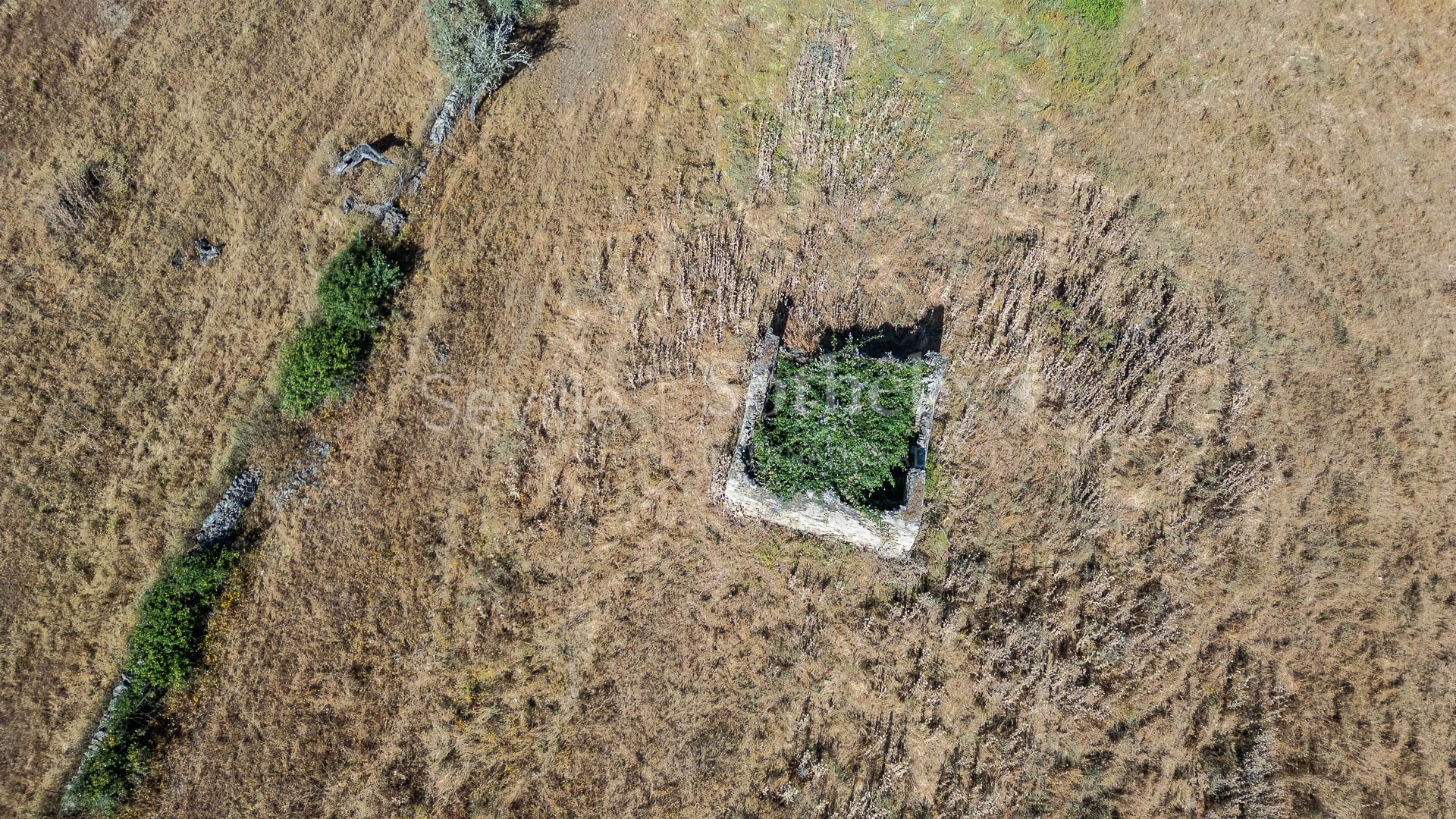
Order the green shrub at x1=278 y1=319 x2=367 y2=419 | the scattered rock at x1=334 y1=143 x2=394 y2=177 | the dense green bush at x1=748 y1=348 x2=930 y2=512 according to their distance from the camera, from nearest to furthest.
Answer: the dense green bush at x1=748 y1=348 x2=930 y2=512 < the green shrub at x1=278 y1=319 x2=367 y2=419 < the scattered rock at x1=334 y1=143 x2=394 y2=177

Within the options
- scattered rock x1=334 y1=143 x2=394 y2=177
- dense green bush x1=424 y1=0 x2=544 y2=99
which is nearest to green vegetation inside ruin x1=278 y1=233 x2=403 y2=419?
scattered rock x1=334 y1=143 x2=394 y2=177

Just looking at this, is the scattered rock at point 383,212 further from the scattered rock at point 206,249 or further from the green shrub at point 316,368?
the scattered rock at point 206,249

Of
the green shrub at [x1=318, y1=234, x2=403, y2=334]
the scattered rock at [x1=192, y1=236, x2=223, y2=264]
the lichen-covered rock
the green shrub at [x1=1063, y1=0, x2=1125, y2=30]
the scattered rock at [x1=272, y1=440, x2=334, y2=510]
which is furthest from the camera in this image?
the green shrub at [x1=1063, y1=0, x2=1125, y2=30]

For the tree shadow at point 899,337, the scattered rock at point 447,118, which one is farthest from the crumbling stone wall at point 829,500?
the scattered rock at point 447,118

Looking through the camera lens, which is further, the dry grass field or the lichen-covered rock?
the lichen-covered rock

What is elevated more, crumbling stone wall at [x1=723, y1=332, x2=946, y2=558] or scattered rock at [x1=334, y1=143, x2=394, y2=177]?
scattered rock at [x1=334, y1=143, x2=394, y2=177]

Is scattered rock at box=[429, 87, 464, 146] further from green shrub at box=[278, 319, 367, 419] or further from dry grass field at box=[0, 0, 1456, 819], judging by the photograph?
green shrub at box=[278, 319, 367, 419]
